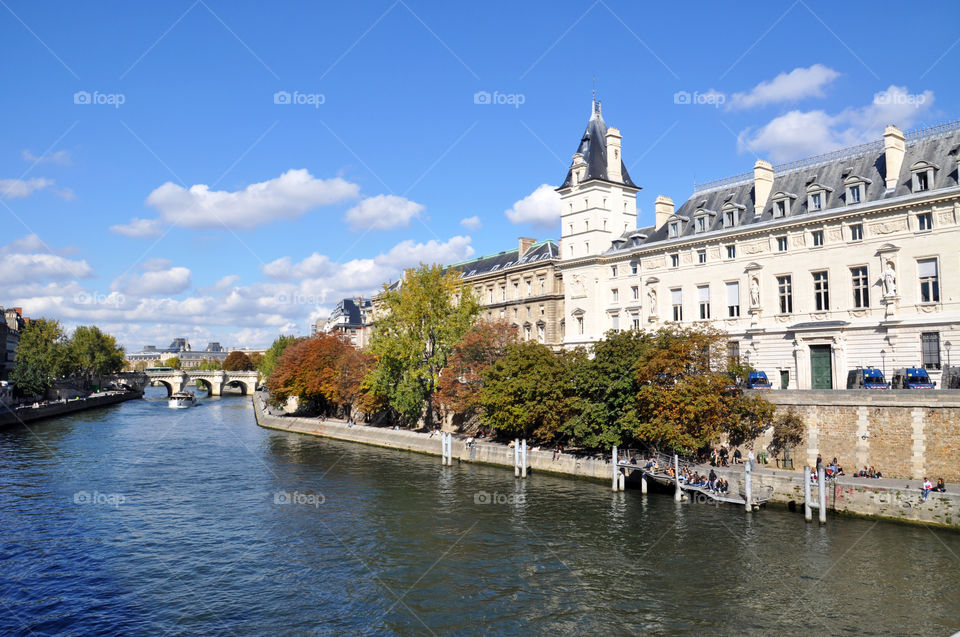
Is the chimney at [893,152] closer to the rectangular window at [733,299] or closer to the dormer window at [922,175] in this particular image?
the dormer window at [922,175]

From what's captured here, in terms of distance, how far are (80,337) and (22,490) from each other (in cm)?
11541

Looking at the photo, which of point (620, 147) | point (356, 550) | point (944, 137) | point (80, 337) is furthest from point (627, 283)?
point (80, 337)

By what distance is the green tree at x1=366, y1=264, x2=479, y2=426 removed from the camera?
67.4m

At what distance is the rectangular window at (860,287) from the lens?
45.6 m

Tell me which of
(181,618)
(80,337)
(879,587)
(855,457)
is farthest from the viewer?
(80,337)

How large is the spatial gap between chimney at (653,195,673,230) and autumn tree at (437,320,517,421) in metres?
17.0

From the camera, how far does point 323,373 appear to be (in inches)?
3472

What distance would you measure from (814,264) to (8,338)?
142m

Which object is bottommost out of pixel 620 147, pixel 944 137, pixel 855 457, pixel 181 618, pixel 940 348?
pixel 181 618

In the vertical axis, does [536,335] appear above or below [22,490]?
above

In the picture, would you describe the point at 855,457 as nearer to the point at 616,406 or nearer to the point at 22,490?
the point at 616,406

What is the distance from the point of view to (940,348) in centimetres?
4191
